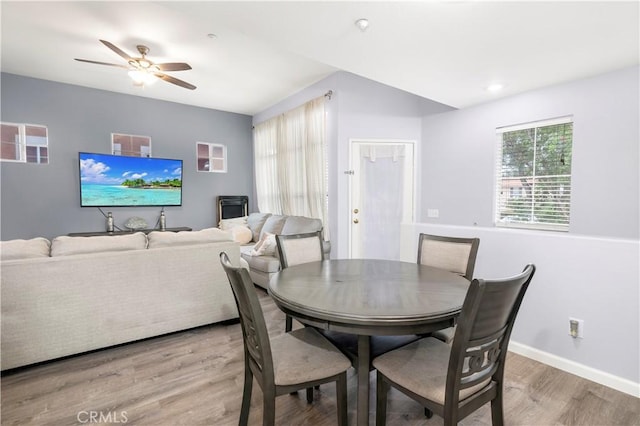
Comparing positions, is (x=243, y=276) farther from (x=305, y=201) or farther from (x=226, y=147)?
(x=226, y=147)

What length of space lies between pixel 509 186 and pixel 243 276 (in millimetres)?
3292

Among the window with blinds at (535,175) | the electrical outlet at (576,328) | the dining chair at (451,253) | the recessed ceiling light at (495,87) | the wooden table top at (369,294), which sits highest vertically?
the recessed ceiling light at (495,87)

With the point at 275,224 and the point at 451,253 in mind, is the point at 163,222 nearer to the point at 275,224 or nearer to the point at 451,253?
the point at 275,224

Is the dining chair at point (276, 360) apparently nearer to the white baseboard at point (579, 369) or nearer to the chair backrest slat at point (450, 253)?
the chair backrest slat at point (450, 253)

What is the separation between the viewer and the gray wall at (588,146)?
254 cm

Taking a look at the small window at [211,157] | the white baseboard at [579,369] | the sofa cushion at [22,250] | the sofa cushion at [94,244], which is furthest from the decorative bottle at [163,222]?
the white baseboard at [579,369]

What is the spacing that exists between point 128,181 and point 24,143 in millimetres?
1364

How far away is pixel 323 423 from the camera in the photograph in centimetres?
172

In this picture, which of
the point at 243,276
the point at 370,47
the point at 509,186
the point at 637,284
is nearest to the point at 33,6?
the point at 370,47

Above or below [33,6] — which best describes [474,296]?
below

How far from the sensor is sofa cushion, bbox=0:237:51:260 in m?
2.15

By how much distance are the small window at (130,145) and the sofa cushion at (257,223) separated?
2118mm

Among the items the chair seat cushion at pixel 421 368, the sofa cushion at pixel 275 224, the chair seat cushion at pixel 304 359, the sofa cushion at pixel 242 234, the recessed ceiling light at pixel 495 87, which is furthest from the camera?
the sofa cushion at pixel 242 234

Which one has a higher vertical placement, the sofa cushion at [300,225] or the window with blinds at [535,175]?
the window with blinds at [535,175]
